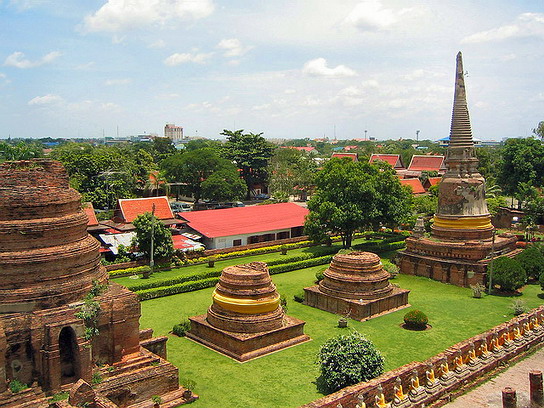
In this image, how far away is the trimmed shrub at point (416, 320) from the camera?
73.6 ft

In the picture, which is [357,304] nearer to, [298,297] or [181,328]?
[298,297]

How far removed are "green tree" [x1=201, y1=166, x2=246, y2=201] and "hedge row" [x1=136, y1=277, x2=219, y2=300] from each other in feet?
92.0

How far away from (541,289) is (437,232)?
255 inches

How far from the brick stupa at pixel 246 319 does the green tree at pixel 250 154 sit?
46.1m

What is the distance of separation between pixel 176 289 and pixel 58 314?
12641 millimetres

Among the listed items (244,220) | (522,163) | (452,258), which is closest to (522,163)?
(522,163)

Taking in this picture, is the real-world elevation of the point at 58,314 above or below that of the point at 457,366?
above

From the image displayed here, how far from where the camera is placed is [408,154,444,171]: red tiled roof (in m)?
78.6

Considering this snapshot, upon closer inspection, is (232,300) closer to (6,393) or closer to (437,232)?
(6,393)

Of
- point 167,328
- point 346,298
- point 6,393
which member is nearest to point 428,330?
point 346,298

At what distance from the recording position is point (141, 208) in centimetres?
3947

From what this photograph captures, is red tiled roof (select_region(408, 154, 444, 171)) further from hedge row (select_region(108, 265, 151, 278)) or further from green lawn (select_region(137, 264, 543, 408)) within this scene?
hedge row (select_region(108, 265, 151, 278))

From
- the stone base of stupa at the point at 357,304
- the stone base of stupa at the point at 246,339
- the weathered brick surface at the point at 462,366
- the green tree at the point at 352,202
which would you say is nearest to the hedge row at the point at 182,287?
the green tree at the point at 352,202

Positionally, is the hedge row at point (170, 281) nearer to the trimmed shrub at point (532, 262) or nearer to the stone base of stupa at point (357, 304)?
the stone base of stupa at point (357, 304)
